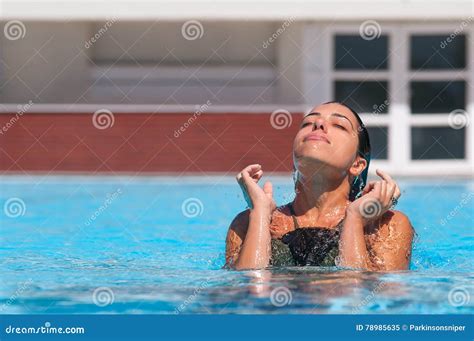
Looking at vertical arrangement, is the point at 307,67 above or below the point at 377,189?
above

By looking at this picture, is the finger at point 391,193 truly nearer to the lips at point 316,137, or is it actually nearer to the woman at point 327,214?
the woman at point 327,214

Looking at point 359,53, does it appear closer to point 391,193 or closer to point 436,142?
point 436,142

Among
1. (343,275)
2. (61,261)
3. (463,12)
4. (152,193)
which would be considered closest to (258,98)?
(463,12)

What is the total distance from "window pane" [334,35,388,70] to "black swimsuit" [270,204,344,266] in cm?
1075

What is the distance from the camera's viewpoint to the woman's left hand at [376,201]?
516 centimetres

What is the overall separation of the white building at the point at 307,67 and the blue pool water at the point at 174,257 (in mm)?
2114

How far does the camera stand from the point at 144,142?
615 inches

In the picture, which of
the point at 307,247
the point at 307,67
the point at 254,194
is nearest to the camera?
the point at 254,194

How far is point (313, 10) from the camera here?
15.4 m

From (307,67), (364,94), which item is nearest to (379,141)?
(364,94)

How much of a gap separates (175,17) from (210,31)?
2527mm

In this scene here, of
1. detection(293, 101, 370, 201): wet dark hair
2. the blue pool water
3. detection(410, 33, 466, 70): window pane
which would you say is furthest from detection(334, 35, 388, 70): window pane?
detection(293, 101, 370, 201): wet dark hair

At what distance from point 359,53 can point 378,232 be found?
10906mm
